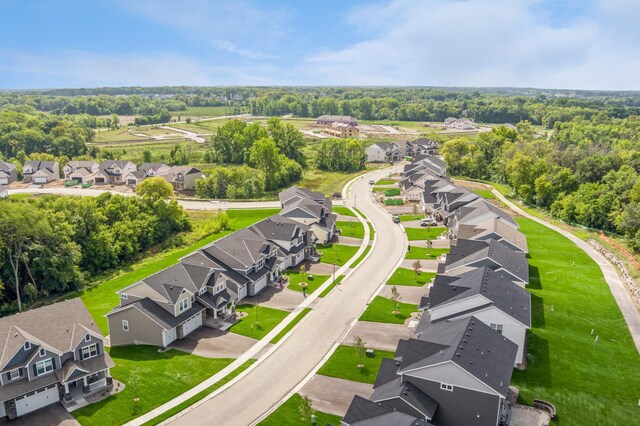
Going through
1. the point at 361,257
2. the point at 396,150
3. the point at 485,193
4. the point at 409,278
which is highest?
the point at 396,150

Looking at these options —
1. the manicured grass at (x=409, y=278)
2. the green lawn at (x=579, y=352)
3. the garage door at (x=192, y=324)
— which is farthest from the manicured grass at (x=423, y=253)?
the garage door at (x=192, y=324)

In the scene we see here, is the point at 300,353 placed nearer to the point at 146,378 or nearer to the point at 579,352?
the point at 146,378

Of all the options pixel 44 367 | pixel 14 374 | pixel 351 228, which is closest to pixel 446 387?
pixel 44 367

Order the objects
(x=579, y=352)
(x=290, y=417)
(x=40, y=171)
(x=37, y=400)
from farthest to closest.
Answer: (x=40, y=171)
(x=579, y=352)
(x=37, y=400)
(x=290, y=417)

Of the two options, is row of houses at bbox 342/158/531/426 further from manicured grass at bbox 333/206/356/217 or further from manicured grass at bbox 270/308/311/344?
manicured grass at bbox 333/206/356/217

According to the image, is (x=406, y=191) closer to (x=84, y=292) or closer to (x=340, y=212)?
(x=340, y=212)

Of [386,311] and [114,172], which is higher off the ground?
[114,172]

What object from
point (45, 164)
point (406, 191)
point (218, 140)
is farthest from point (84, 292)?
point (218, 140)
